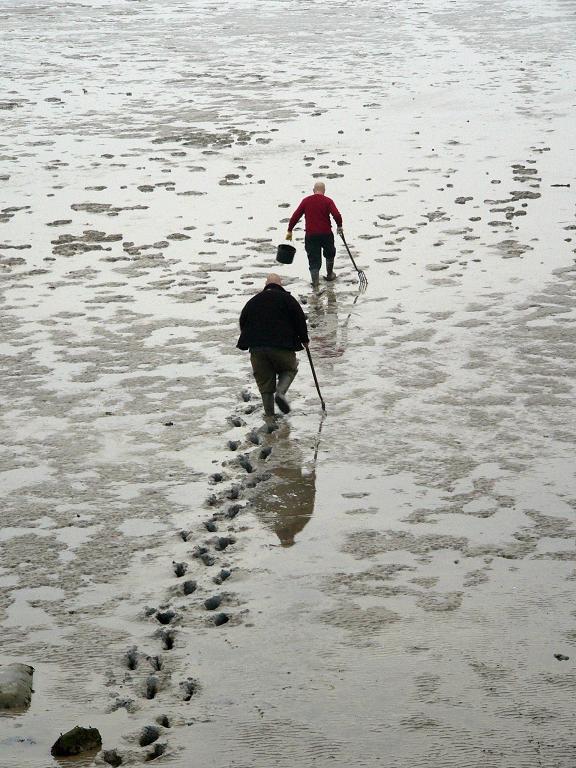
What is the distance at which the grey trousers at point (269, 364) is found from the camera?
1136 centimetres

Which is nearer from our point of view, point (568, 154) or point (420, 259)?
point (420, 259)

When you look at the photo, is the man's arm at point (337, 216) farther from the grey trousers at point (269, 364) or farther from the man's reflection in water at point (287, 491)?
the man's reflection in water at point (287, 491)

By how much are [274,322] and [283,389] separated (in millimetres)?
693

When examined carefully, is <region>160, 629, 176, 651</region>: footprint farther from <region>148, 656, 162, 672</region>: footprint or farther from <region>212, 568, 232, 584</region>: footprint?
<region>212, 568, 232, 584</region>: footprint

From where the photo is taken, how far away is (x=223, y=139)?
2616cm

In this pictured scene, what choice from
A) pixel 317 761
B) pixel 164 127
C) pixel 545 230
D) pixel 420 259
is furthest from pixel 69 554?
pixel 164 127

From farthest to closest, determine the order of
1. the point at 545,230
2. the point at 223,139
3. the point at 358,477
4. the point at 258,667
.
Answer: the point at 223,139 → the point at 545,230 → the point at 358,477 → the point at 258,667

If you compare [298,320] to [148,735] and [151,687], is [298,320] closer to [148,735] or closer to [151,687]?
[151,687]

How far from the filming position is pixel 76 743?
6141 millimetres

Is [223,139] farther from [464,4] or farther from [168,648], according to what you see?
[464,4]

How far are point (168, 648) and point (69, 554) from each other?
1.72m

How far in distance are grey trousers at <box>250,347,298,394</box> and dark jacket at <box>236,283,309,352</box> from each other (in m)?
0.06

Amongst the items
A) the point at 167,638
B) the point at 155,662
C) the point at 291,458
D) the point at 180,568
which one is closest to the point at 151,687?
the point at 155,662

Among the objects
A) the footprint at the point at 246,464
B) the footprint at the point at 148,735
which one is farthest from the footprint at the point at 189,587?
the footprint at the point at 246,464
